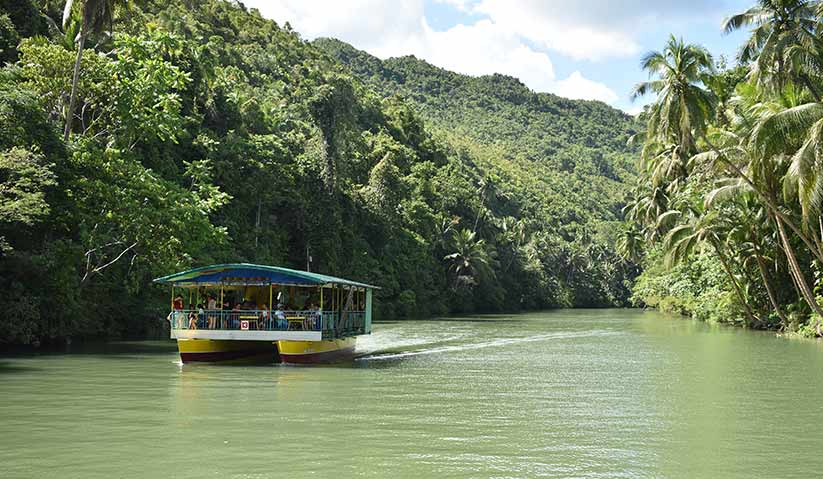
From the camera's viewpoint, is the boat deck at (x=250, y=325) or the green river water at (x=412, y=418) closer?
the green river water at (x=412, y=418)

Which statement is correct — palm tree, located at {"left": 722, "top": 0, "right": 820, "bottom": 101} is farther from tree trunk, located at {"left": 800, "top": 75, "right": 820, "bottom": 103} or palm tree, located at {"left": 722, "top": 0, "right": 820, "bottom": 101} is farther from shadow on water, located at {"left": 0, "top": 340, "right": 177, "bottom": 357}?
shadow on water, located at {"left": 0, "top": 340, "right": 177, "bottom": 357}

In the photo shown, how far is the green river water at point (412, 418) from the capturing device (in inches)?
453

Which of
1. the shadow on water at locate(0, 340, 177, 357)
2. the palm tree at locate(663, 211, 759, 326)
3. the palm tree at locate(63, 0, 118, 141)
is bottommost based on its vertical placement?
the shadow on water at locate(0, 340, 177, 357)

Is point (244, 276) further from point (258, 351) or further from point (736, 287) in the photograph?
point (736, 287)

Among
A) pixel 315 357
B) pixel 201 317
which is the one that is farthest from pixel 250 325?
pixel 315 357

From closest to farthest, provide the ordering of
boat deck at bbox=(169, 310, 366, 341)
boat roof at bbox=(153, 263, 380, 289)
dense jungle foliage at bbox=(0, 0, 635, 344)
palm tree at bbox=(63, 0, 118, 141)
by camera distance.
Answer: boat deck at bbox=(169, 310, 366, 341), boat roof at bbox=(153, 263, 380, 289), dense jungle foliage at bbox=(0, 0, 635, 344), palm tree at bbox=(63, 0, 118, 141)

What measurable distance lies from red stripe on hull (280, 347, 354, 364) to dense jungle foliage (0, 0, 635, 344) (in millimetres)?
8212

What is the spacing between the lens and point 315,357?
25.3m

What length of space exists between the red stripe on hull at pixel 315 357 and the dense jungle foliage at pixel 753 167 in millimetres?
14639

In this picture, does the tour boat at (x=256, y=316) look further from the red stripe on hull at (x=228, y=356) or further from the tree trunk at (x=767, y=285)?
the tree trunk at (x=767, y=285)

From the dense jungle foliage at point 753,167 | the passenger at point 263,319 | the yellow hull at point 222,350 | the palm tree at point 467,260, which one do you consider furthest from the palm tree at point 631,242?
the passenger at point 263,319

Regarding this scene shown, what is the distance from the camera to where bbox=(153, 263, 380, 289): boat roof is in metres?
24.2

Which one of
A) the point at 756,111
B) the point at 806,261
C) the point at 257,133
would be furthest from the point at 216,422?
the point at 257,133

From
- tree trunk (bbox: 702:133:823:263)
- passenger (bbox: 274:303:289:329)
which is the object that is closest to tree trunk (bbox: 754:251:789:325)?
tree trunk (bbox: 702:133:823:263)
